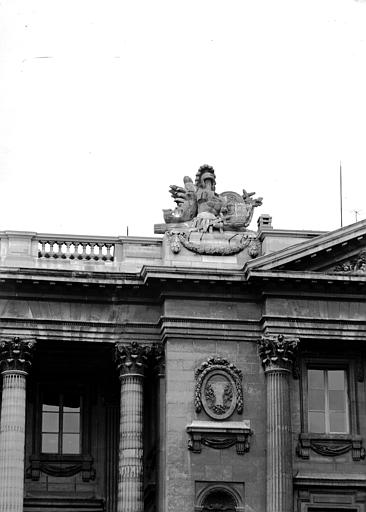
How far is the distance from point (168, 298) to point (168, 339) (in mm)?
1306

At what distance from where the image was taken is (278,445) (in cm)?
5756

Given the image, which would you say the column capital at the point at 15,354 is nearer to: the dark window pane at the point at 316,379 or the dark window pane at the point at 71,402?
the dark window pane at the point at 71,402

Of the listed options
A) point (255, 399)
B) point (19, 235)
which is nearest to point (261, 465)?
point (255, 399)

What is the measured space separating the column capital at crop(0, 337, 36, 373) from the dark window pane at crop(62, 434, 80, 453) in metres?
3.62

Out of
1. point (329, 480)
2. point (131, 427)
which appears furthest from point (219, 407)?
point (329, 480)

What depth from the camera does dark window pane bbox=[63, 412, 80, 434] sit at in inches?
2415

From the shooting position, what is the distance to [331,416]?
59719 millimetres

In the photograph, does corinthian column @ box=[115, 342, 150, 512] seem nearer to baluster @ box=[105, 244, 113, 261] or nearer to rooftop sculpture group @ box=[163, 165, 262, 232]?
baluster @ box=[105, 244, 113, 261]

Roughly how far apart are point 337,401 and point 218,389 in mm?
4061

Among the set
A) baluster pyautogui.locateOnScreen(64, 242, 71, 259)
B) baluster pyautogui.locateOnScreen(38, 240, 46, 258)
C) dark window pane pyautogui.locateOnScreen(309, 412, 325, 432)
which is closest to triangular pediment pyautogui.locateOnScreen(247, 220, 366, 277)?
dark window pane pyautogui.locateOnScreen(309, 412, 325, 432)

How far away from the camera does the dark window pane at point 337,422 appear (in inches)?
2345

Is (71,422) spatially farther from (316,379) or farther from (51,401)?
(316,379)

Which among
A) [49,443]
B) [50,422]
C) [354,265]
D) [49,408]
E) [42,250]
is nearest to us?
[354,265]

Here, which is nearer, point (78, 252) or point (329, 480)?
point (329, 480)
